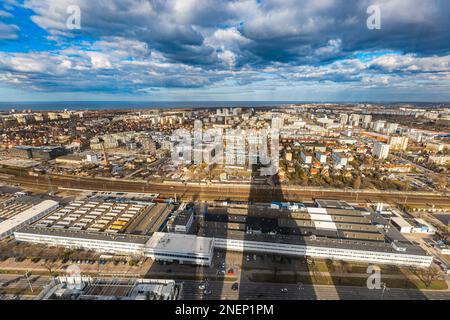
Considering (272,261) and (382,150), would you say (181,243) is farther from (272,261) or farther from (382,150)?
(382,150)

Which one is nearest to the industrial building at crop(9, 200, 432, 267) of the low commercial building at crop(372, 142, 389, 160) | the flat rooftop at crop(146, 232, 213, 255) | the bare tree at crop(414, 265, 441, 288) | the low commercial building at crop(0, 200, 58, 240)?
the flat rooftop at crop(146, 232, 213, 255)

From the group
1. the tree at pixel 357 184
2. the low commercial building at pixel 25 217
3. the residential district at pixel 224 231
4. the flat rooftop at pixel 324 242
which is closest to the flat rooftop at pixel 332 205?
the residential district at pixel 224 231

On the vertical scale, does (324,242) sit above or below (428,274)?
above

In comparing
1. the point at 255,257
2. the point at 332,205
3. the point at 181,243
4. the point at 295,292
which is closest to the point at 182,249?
the point at 181,243

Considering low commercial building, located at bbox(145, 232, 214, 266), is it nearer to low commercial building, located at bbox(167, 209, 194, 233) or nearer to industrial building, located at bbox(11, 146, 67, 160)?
low commercial building, located at bbox(167, 209, 194, 233)

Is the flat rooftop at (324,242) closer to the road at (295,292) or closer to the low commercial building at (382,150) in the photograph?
the road at (295,292)
